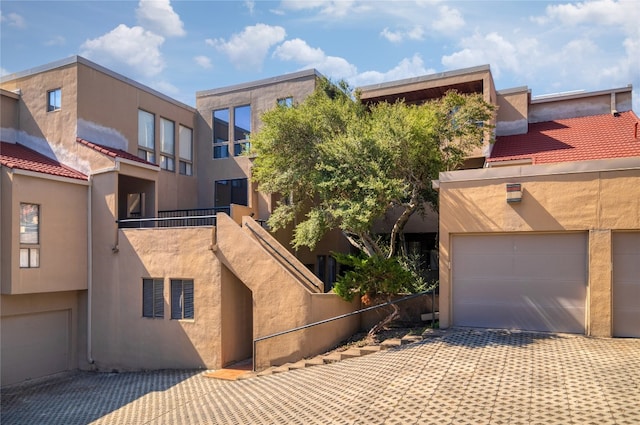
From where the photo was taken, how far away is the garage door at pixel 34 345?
45.0 ft

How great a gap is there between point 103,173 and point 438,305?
39.1 feet

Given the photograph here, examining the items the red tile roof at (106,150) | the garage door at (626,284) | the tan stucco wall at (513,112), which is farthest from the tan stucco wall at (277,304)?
the tan stucco wall at (513,112)

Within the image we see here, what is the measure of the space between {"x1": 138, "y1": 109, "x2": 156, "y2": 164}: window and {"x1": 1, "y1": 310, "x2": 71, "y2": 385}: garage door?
6.83 m

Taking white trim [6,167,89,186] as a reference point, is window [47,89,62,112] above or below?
above

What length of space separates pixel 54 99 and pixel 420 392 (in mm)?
16283

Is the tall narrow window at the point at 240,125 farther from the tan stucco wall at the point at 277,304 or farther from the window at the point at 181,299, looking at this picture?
the window at the point at 181,299

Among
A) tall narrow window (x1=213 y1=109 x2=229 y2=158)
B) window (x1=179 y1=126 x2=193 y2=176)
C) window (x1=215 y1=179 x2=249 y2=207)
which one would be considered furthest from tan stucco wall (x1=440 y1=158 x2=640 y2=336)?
window (x1=179 y1=126 x2=193 y2=176)

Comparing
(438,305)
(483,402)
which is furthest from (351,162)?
(483,402)

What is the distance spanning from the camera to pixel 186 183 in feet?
67.0

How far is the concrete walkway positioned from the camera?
272 inches

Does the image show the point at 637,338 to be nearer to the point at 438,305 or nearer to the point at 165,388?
the point at 438,305

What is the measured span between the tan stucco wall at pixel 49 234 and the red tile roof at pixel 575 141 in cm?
1466

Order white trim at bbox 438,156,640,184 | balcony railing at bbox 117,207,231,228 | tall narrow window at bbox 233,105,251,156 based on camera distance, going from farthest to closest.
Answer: tall narrow window at bbox 233,105,251,156 → balcony railing at bbox 117,207,231,228 → white trim at bbox 438,156,640,184

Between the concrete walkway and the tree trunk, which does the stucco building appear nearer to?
the tree trunk
